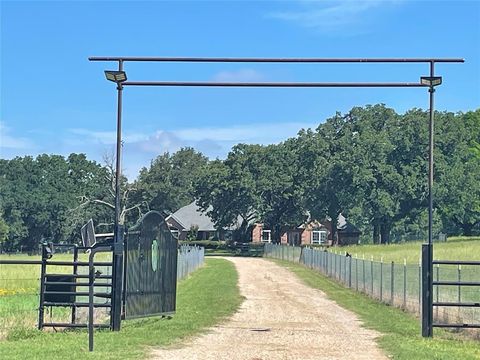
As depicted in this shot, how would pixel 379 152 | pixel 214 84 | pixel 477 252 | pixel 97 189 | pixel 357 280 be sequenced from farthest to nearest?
pixel 97 189 < pixel 379 152 < pixel 477 252 < pixel 357 280 < pixel 214 84

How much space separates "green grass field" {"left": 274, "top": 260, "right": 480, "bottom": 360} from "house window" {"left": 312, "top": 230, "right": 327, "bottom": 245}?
74.5m

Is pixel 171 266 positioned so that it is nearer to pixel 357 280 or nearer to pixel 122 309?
pixel 122 309

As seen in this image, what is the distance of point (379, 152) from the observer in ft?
272

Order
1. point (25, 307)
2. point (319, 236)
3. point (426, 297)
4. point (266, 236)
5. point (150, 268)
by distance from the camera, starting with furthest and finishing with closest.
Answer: point (266, 236) < point (319, 236) < point (25, 307) < point (150, 268) < point (426, 297)

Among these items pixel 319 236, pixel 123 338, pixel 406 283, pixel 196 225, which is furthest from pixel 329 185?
pixel 123 338

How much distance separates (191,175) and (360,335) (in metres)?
131

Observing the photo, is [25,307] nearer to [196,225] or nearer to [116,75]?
[116,75]

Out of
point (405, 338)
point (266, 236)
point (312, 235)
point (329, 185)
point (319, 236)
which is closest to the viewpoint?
point (405, 338)

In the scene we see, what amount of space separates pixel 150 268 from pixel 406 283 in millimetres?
8900

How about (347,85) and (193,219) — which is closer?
(347,85)

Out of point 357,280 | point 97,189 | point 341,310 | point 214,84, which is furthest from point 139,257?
point 97,189

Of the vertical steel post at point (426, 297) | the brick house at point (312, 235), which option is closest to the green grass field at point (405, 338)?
the vertical steel post at point (426, 297)

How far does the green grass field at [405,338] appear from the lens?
1286cm

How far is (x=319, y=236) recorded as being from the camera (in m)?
101
